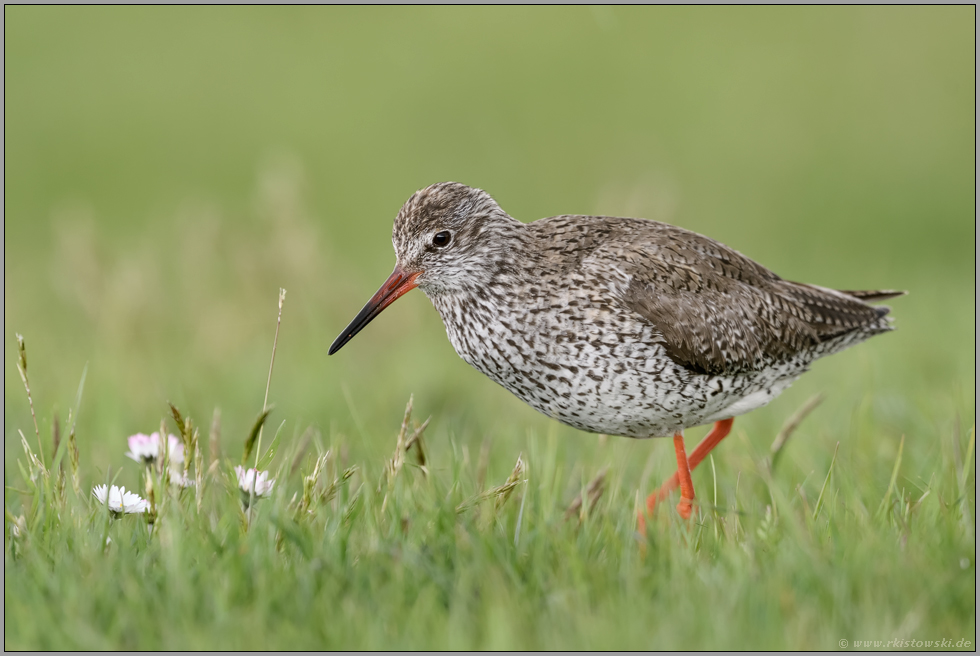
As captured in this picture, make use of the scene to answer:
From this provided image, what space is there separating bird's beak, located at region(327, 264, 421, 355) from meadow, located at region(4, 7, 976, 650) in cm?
48

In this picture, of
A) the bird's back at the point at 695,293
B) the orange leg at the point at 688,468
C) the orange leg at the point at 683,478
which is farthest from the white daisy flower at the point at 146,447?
the orange leg at the point at 683,478

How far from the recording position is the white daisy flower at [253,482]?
4.05 m

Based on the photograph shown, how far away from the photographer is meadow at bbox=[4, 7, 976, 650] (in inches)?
137

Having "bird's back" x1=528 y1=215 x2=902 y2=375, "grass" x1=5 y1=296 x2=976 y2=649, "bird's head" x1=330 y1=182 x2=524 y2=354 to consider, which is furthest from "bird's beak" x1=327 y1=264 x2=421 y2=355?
"grass" x1=5 y1=296 x2=976 y2=649

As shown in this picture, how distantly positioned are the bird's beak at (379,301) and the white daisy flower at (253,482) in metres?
1.08

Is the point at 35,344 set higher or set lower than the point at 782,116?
lower

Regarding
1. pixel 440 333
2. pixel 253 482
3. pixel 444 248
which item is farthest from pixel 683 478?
pixel 440 333

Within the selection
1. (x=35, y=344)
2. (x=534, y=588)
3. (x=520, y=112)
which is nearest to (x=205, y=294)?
(x=35, y=344)

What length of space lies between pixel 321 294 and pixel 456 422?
2500mm

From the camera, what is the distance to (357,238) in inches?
606

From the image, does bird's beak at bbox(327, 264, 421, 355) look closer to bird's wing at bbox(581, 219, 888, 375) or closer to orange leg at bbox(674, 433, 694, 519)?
bird's wing at bbox(581, 219, 888, 375)

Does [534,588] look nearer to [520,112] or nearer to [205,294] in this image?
[205,294]

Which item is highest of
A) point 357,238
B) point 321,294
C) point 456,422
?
point 357,238

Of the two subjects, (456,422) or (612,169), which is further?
(612,169)
